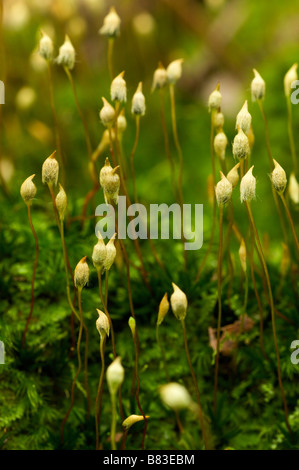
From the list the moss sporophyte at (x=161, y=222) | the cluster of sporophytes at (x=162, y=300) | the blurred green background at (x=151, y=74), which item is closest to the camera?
the cluster of sporophytes at (x=162, y=300)

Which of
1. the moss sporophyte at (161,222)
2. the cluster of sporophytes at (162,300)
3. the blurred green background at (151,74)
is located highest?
the blurred green background at (151,74)

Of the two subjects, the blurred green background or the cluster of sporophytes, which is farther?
the blurred green background

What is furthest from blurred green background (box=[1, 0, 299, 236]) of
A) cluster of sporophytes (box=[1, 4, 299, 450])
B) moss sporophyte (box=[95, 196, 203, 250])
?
cluster of sporophytes (box=[1, 4, 299, 450])

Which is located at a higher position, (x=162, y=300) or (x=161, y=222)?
(x=161, y=222)

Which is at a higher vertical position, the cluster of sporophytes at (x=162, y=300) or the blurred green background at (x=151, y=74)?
the blurred green background at (x=151, y=74)

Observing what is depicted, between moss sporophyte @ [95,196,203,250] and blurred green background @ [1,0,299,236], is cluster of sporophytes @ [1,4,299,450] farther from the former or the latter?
blurred green background @ [1,0,299,236]

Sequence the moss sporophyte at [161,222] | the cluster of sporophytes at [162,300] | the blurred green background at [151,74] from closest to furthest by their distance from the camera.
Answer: the cluster of sporophytes at [162,300], the moss sporophyte at [161,222], the blurred green background at [151,74]

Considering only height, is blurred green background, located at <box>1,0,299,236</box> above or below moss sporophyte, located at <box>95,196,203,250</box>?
above

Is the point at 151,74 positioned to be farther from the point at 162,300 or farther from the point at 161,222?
the point at 162,300

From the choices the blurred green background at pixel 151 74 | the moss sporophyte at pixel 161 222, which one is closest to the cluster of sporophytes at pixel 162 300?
the moss sporophyte at pixel 161 222

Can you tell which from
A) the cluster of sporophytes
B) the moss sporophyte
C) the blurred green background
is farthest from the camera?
the blurred green background

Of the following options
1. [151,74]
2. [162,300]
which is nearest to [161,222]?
[162,300]

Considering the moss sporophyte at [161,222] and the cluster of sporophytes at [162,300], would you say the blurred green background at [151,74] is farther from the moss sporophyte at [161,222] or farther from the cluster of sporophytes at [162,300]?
the cluster of sporophytes at [162,300]
